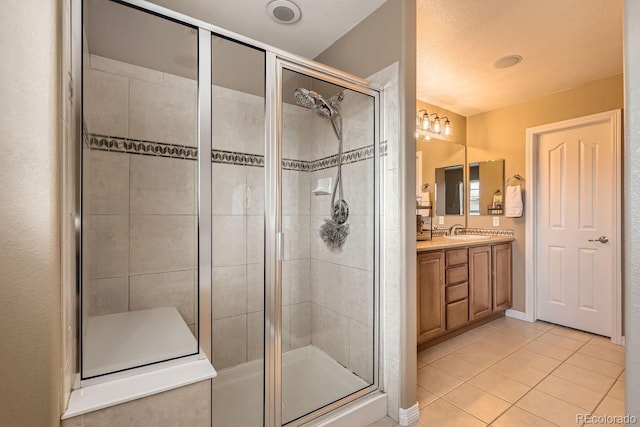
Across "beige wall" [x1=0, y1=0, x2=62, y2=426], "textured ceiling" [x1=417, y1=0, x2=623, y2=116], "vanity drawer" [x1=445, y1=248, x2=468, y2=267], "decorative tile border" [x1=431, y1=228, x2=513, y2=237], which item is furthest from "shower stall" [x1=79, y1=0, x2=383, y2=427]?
"decorative tile border" [x1=431, y1=228, x2=513, y2=237]

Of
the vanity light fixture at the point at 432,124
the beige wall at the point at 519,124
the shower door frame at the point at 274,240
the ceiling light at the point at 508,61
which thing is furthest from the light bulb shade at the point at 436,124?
the shower door frame at the point at 274,240

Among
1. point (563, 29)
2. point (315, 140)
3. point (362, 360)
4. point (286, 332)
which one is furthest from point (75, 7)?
point (563, 29)

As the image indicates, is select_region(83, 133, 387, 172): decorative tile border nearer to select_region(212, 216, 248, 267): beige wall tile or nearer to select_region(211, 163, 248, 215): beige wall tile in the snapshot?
select_region(211, 163, 248, 215): beige wall tile

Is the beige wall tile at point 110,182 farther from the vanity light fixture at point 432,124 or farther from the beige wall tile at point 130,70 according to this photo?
the vanity light fixture at point 432,124

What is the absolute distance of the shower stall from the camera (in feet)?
4.53

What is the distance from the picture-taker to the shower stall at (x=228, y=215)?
1.38m

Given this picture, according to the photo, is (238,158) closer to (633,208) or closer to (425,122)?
(633,208)

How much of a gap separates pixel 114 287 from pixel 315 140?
1456 mm

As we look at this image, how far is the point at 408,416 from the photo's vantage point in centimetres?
173

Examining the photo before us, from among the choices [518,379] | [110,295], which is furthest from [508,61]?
[110,295]

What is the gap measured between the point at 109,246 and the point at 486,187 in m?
3.85

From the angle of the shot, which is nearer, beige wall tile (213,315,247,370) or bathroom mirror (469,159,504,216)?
beige wall tile (213,315,247,370)

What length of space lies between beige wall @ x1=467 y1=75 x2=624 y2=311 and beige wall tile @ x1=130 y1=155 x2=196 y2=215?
136 inches

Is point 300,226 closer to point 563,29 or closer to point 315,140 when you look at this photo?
point 315,140
